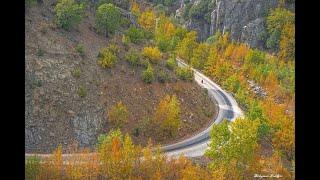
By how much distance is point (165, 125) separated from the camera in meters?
41.0

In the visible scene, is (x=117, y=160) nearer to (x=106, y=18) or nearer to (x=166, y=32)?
(x=106, y=18)

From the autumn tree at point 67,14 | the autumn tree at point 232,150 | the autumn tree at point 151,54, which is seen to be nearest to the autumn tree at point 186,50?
the autumn tree at point 151,54

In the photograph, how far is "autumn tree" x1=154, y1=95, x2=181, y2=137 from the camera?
41.1 meters

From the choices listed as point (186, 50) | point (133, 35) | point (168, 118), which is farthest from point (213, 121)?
point (186, 50)

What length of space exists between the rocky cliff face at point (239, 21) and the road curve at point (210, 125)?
44.3 metres

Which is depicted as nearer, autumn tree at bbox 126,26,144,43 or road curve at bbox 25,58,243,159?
road curve at bbox 25,58,243,159

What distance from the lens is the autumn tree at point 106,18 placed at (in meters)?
51.8

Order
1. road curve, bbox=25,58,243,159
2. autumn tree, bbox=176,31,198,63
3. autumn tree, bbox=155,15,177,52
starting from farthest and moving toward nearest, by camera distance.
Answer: autumn tree, bbox=176,31,198,63 → autumn tree, bbox=155,15,177,52 → road curve, bbox=25,58,243,159

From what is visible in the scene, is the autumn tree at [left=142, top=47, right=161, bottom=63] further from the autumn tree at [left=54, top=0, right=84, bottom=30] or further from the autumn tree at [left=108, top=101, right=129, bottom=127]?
the autumn tree at [left=108, top=101, right=129, bottom=127]

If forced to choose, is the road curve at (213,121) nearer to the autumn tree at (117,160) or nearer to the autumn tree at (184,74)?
the autumn tree at (184,74)

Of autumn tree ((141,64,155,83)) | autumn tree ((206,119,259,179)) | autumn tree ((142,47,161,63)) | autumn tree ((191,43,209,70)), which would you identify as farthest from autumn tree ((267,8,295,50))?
autumn tree ((206,119,259,179))

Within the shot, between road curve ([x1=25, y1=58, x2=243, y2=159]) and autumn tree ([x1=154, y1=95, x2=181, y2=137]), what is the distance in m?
1.53
